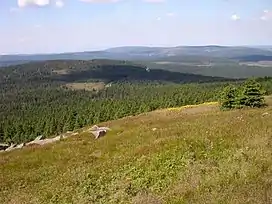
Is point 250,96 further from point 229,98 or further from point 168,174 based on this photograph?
point 168,174

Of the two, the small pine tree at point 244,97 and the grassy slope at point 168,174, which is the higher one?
the grassy slope at point 168,174

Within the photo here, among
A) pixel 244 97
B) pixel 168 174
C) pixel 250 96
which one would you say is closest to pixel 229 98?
pixel 244 97

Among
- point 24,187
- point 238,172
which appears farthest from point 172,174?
point 24,187

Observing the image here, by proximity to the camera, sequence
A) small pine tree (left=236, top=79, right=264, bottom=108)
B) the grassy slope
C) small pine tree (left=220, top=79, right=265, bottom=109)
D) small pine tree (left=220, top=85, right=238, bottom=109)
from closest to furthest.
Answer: the grassy slope → small pine tree (left=236, top=79, right=264, bottom=108) → small pine tree (left=220, top=79, right=265, bottom=109) → small pine tree (left=220, top=85, right=238, bottom=109)

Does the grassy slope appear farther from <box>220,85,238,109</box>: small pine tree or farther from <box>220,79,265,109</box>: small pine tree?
<box>220,85,238,109</box>: small pine tree

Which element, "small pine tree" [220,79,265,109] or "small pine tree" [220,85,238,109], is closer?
"small pine tree" [220,79,265,109]

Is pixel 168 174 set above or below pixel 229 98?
above

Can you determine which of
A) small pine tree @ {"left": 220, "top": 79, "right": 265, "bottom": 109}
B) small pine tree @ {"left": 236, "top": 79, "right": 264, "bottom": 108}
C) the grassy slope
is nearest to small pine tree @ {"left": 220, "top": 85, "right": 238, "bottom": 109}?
small pine tree @ {"left": 220, "top": 79, "right": 265, "bottom": 109}

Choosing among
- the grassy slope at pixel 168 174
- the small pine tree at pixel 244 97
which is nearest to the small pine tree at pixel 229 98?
the small pine tree at pixel 244 97

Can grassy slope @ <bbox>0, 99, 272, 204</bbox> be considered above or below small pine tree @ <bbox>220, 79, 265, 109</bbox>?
above

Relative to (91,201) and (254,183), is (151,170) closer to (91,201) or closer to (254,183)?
(91,201)

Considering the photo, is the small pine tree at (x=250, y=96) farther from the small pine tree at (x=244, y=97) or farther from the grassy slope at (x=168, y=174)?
the grassy slope at (x=168, y=174)
